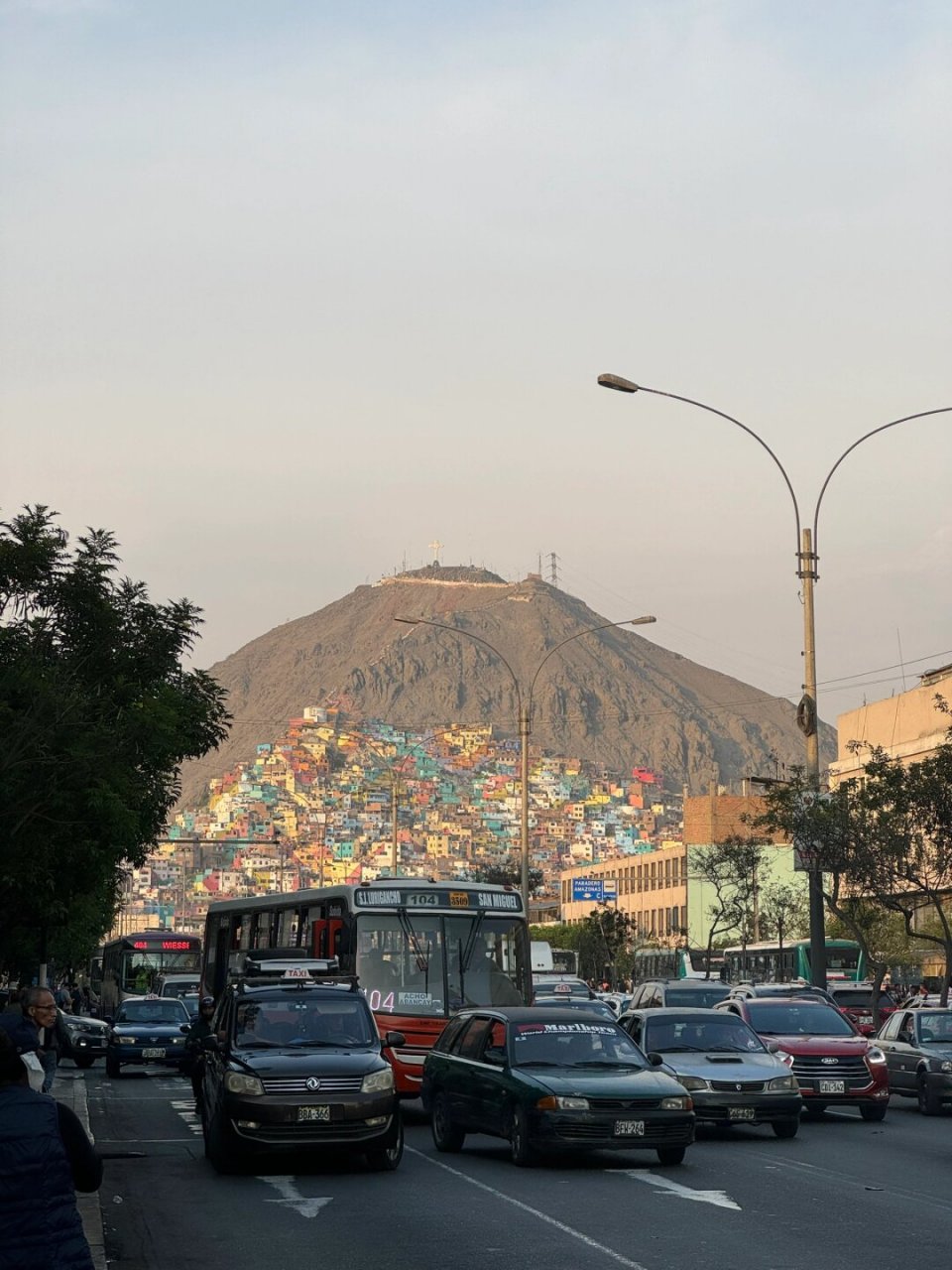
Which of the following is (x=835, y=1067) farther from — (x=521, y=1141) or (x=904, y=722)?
(x=904, y=722)

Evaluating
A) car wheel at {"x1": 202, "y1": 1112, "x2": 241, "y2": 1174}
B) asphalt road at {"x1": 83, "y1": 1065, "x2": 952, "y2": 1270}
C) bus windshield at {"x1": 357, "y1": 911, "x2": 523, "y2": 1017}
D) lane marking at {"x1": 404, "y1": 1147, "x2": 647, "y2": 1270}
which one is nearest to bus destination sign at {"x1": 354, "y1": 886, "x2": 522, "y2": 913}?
bus windshield at {"x1": 357, "y1": 911, "x2": 523, "y2": 1017}

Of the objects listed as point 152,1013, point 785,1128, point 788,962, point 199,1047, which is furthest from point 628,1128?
point 788,962

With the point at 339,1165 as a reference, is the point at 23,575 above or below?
above

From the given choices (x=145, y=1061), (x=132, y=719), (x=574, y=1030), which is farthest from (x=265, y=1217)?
(x=145, y=1061)

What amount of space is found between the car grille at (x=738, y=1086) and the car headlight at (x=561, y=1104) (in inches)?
177

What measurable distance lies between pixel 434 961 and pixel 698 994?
15.0 metres

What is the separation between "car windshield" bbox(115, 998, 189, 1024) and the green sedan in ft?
70.1

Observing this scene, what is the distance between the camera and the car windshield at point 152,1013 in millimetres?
41534

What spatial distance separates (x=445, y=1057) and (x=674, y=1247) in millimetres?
7664

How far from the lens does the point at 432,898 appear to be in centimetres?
2708

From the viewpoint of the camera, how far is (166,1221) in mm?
15234

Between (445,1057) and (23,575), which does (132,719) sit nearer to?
(23,575)

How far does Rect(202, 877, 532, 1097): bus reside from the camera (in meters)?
25.7

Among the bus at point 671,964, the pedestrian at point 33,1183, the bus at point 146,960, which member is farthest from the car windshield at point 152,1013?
the bus at point 671,964
